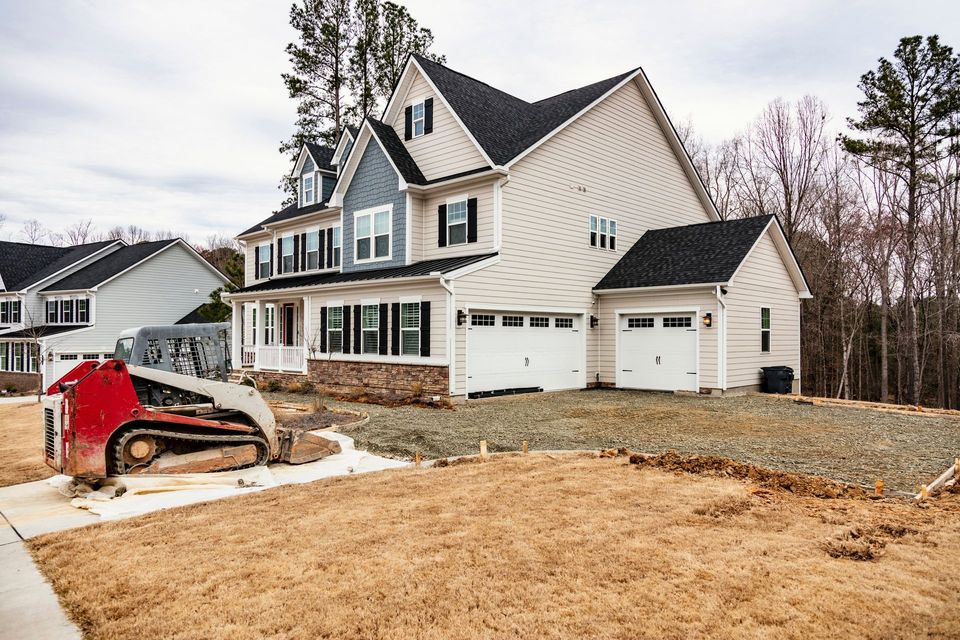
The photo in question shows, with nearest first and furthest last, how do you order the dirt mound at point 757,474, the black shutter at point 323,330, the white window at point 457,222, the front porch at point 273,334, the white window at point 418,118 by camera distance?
1. the dirt mound at point 757,474
2. the white window at point 457,222
3. the white window at point 418,118
4. the black shutter at point 323,330
5. the front porch at point 273,334

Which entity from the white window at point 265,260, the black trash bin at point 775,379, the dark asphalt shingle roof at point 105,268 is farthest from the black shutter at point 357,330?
the dark asphalt shingle roof at point 105,268

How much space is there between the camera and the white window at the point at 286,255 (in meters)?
24.8

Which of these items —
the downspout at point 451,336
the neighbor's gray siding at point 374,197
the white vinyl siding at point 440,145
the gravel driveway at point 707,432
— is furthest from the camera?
the neighbor's gray siding at point 374,197

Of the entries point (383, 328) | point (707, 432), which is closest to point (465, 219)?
point (383, 328)

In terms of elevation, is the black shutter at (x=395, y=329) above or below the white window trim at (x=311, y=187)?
below

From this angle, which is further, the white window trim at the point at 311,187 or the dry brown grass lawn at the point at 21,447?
the white window trim at the point at 311,187

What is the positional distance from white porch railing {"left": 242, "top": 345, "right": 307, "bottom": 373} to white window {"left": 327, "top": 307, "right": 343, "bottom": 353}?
144cm

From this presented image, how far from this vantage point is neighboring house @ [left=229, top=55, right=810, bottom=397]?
53.8 feet

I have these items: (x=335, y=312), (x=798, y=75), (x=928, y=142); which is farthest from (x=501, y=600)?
(x=798, y=75)

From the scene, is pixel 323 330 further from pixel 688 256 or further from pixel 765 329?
pixel 765 329

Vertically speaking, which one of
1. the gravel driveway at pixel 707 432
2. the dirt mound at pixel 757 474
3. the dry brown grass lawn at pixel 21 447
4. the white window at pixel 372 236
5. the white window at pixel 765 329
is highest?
the white window at pixel 372 236

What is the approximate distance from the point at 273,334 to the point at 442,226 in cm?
997

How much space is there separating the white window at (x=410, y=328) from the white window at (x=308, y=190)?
10.2m

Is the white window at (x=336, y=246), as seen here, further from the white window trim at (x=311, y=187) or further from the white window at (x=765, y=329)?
the white window at (x=765, y=329)
